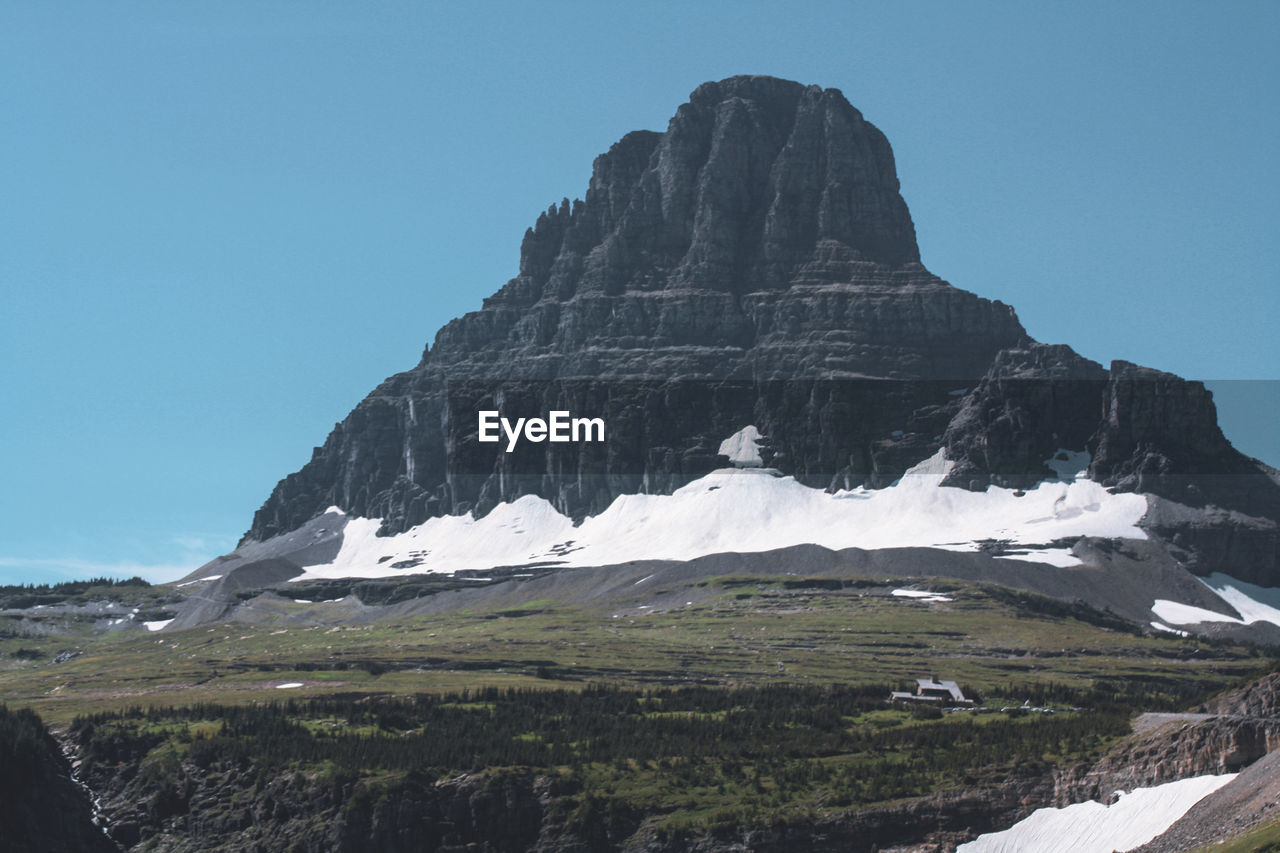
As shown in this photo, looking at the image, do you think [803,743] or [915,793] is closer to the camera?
[915,793]

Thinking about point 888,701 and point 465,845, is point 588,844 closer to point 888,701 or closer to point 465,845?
point 465,845

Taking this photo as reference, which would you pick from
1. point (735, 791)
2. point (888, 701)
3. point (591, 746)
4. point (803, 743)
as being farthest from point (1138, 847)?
point (888, 701)

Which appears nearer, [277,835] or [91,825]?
[277,835]

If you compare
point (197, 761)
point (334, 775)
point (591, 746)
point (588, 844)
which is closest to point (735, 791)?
point (588, 844)

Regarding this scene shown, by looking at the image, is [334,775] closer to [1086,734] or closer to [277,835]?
[277,835]

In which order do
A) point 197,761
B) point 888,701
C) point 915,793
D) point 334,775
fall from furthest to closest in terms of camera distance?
1. point 888,701
2. point 197,761
3. point 334,775
4. point 915,793

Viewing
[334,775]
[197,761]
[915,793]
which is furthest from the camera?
[197,761]
